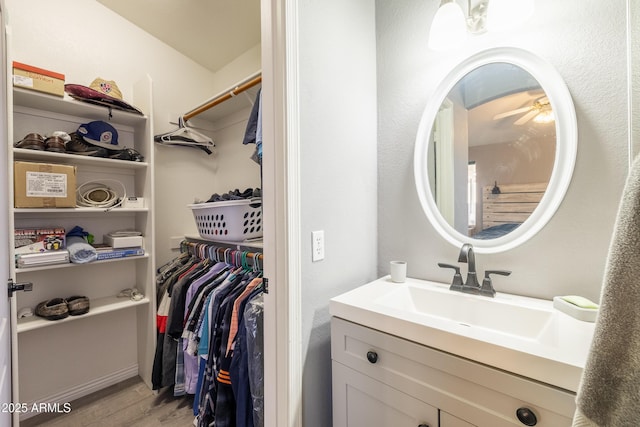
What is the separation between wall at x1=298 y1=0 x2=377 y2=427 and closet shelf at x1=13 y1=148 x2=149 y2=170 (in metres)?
1.45

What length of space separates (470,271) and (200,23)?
235 cm

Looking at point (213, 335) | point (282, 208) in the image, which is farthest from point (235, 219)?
point (282, 208)

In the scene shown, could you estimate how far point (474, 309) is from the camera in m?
0.94

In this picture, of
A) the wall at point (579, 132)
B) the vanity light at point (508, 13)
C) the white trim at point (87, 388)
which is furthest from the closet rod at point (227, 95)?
the white trim at point (87, 388)

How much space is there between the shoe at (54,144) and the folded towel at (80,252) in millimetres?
555

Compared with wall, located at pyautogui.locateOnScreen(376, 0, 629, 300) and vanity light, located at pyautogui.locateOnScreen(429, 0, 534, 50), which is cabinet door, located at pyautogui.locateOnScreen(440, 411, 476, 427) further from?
vanity light, located at pyautogui.locateOnScreen(429, 0, 534, 50)

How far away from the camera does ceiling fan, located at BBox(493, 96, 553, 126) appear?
928 millimetres

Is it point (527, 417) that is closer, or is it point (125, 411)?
point (527, 417)

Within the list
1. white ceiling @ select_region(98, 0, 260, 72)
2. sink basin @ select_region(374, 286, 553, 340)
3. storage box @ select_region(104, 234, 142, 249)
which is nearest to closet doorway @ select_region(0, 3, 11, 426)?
storage box @ select_region(104, 234, 142, 249)

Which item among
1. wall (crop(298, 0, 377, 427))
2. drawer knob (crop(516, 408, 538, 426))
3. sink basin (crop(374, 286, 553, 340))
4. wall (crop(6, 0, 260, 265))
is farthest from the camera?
wall (crop(6, 0, 260, 265))

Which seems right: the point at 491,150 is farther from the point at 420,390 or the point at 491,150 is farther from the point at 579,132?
the point at 420,390

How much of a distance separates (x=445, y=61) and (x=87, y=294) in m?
2.59

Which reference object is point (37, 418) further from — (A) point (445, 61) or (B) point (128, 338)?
(A) point (445, 61)

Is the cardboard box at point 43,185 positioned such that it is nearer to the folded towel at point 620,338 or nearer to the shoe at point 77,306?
the shoe at point 77,306
